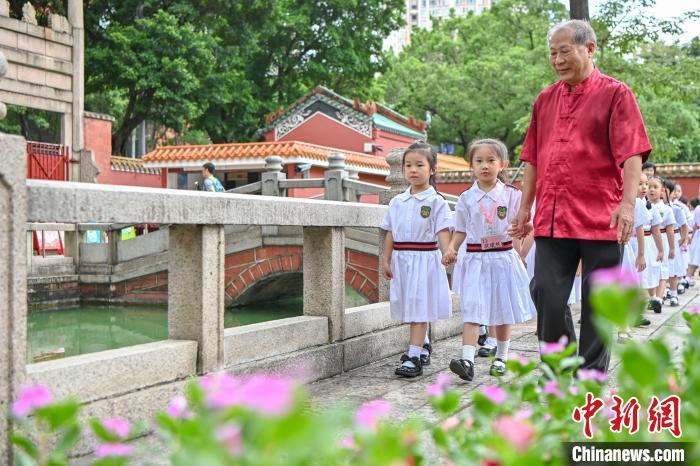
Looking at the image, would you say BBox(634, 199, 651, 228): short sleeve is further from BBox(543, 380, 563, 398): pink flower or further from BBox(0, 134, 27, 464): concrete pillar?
BBox(0, 134, 27, 464): concrete pillar

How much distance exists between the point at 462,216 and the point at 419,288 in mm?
508

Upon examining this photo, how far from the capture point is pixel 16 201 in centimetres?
260

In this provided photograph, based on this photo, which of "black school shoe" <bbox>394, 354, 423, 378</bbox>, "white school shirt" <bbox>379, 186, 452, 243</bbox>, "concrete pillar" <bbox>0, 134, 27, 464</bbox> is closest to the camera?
"concrete pillar" <bbox>0, 134, 27, 464</bbox>

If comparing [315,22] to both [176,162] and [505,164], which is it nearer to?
[176,162]

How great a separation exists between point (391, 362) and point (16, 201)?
284 centimetres

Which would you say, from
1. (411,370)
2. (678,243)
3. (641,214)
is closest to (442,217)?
(411,370)

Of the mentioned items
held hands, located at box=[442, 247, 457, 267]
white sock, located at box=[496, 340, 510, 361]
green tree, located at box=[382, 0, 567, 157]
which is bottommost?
white sock, located at box=[496, 340, 510, 361]

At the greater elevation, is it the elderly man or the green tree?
the green tree

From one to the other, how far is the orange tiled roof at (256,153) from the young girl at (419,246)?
13014 millimetres

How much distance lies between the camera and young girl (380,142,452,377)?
4605 millimetres

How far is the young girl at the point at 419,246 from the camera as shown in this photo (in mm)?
4605

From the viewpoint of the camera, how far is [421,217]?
4668 millimetres

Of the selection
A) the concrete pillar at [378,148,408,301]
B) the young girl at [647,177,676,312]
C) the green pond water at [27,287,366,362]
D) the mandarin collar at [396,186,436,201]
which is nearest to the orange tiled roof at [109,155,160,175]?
the green pond water at [27,287,366,362]

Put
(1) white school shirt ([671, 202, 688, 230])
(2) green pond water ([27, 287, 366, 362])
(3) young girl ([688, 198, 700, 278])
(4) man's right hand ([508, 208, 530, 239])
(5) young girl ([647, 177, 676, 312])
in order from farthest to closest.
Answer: (3) young girl ([688, 198, 700, 278]), (2) green pond water ([27, 287, 366, 362]), (1) white school shirt ([671, 202, 688, 230]), (5) young girl ([647, 177, 676, 312]), (4) man's right hand ([508, 208, 530, 239])
